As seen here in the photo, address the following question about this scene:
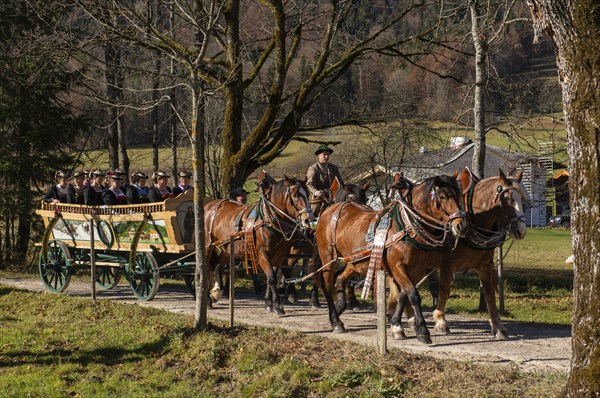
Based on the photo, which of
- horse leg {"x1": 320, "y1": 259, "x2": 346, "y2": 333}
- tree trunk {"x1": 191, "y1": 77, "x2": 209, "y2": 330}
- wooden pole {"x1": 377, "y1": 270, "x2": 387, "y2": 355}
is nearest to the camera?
wooden pole {"x1": 377, "y1": 270, "x2": 387, "y2": 355}

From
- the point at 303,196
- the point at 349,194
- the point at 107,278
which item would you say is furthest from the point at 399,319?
the point at 107,278

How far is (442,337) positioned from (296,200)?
12.0ft

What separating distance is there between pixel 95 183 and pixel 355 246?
24.8ft

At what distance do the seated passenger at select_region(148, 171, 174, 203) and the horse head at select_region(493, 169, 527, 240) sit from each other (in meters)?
7.30

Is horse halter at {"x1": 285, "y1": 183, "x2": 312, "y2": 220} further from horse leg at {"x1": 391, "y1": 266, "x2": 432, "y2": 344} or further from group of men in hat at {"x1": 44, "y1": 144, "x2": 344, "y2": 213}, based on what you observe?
horse leg at {"x1": 391, "y1": 266, "x2": 432, "y2": 344}

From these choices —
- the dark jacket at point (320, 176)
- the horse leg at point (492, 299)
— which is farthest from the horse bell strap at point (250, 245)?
the horse leg at point (492, 299)

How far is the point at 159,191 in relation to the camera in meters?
16.1

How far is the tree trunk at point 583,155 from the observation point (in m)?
6.55

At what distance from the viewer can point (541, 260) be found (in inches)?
1176

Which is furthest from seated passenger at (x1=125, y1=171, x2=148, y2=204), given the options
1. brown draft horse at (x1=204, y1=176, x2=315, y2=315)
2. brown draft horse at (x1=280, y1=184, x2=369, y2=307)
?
brown draft horse at (x1=280, y1=184, x2=369, y2=307)

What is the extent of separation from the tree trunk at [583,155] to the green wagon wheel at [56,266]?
11816 mm

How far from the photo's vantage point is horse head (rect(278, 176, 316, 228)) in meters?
13.1

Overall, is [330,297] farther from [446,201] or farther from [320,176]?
[320,176]

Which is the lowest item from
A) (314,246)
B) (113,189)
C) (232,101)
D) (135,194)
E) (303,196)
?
(314,246)
